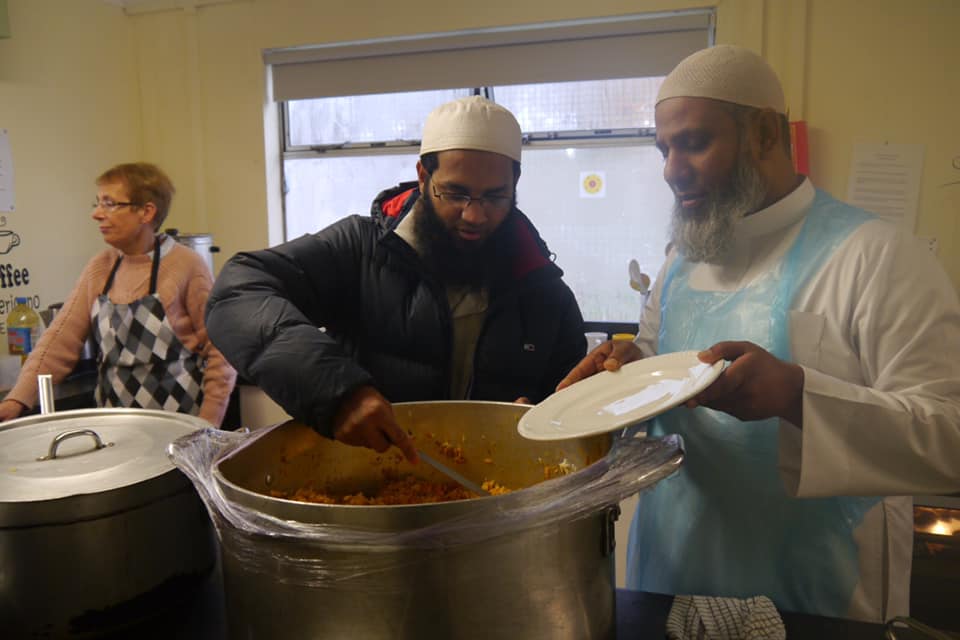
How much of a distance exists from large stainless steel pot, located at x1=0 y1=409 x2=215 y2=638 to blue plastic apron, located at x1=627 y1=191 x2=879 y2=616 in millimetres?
762

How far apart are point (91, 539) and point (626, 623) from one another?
1.93 feet

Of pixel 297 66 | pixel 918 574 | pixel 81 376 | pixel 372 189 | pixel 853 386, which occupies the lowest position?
pixel 918 574

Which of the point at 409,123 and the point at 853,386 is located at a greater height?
the point at 409,123

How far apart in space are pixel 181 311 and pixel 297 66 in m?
1.45

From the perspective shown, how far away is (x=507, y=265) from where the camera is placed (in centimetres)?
137

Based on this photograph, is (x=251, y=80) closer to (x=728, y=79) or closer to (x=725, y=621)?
(x=728, y=79)

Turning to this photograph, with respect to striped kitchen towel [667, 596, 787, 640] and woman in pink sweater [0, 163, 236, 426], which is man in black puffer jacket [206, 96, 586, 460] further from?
woman in pink sweater [0, 163, 236, 426]

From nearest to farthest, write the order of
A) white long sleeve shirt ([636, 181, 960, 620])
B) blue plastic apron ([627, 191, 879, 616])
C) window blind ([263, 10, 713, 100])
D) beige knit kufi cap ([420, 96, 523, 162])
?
white long sleeve shirt ([636, 181, 960, 620]) → blue plastic apron ([627, 191, 879, 616]) → beige knit kufi cap ([420, 96, 523, 162]) → window blind ([263, 10, 713, 100])

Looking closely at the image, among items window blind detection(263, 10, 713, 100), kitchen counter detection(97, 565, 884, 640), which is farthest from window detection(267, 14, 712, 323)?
kitchen counter detection(97, 565, 884, 640)

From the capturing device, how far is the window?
9.02 ft

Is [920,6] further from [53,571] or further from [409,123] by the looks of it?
[53,571]

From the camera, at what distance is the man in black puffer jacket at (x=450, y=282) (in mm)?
1305

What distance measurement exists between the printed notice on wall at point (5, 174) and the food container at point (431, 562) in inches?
104

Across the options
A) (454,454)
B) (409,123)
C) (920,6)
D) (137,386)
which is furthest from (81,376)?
(920,6)
